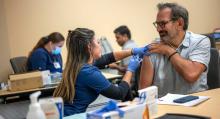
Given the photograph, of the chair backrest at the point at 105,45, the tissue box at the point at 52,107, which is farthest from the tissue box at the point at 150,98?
the chair backrest at the point at 105,45

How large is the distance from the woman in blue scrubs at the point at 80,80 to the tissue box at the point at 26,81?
2.12 meters

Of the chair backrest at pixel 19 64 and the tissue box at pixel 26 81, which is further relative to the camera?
the chair backrest at pixel 19 64

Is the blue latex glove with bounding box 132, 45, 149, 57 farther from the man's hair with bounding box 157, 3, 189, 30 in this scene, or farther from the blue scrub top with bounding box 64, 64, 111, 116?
the blue scrub top with bounding box 64, 64, 111, 116

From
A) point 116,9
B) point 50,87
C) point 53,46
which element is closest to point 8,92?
point 50,87

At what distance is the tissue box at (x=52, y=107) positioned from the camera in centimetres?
137

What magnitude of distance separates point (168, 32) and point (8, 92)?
8.24 feet

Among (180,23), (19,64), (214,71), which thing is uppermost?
(180,23)

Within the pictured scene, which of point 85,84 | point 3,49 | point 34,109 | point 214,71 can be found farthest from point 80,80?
point 3,49

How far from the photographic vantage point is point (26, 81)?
4.13m

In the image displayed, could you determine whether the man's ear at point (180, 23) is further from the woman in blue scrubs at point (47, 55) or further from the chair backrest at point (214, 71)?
the woman in blue scrubs at point (47, 55)

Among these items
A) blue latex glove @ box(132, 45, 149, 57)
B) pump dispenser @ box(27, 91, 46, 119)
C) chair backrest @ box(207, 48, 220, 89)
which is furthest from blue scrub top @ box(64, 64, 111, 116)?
chair backrest @ box(207, 48, 220, 89)

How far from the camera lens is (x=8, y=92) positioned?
4.12m

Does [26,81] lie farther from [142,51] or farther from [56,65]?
[142,51]

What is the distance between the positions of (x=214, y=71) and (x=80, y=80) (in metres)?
1.13
